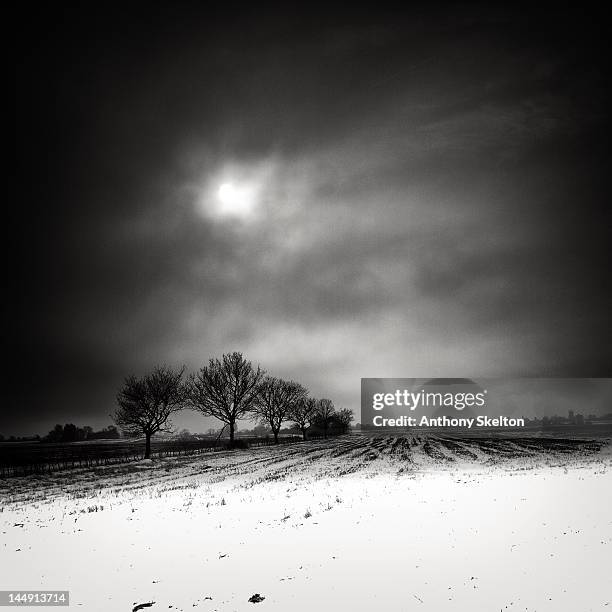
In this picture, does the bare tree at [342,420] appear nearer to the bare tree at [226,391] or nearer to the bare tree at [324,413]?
the bare tree at [324,413]

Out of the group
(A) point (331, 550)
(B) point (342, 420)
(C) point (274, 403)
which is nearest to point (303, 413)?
(C) point (274, 403)

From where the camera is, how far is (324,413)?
119125 mm

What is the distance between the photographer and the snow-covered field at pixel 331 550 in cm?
720

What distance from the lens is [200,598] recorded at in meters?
7.29

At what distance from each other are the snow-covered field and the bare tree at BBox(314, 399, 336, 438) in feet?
315

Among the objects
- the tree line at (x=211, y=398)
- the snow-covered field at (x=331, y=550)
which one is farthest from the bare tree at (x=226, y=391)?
the snow-covered field at (x=331, y=550)

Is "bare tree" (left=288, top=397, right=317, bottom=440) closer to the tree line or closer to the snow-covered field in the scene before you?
the tree line

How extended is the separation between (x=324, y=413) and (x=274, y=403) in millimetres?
45547

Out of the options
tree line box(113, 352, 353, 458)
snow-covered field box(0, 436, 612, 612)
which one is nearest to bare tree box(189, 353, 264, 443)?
tree line box(113, 352, 353, 458)

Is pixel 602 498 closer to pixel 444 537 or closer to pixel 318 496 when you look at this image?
pixel 444 537

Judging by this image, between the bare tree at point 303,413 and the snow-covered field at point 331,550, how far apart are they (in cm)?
7207

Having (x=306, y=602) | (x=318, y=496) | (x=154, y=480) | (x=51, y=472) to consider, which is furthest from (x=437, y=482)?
(x=51, y=472)

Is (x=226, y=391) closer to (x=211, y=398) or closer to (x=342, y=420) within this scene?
(x=211, y=398)

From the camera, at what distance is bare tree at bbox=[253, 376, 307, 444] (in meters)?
74.4
